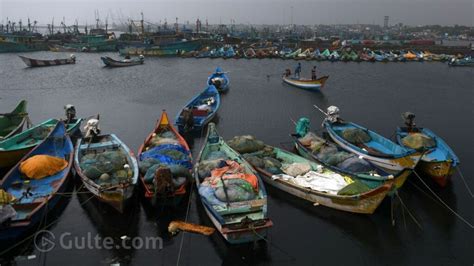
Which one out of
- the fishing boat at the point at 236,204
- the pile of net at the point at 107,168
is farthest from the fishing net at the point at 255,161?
the pile of net at the point at 107,168

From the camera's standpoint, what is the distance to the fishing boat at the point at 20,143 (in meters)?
18.8

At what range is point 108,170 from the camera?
1616 cm

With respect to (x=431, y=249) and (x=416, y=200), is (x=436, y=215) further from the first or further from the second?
(x=431, y=249)

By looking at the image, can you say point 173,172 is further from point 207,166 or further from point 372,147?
point 372,147

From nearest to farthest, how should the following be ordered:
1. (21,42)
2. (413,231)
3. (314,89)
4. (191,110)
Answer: (413,231), (191,110), (314,89), (21,42)

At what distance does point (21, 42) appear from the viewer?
9425cm

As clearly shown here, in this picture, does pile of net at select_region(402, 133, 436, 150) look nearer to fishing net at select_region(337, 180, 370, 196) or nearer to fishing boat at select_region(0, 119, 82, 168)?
fishing net at select_region(337, 180, 370, 196)

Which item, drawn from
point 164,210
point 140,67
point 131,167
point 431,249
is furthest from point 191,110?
point 140,67

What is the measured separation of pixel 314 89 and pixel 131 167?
28706 mm

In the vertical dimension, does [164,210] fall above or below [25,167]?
below

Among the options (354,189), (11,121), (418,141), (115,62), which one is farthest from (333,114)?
(115,62)

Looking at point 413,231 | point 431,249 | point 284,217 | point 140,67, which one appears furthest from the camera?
point 140,67

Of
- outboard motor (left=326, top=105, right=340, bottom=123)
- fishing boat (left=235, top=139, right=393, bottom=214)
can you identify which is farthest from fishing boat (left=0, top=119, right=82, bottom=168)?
outboard motor (left=326, top=105, right=340, bottom=123)

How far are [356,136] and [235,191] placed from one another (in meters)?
9.92
